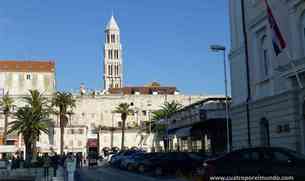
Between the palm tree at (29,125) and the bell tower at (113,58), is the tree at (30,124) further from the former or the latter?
the bell tower at (113,58)

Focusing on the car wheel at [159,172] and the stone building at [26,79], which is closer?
the car wheel at [159,172]

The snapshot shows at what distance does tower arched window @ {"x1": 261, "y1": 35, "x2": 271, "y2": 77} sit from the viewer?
32750 millimetres

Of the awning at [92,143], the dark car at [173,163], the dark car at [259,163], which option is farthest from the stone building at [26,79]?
the dark car at [259,163]

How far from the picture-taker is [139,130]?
11269cm

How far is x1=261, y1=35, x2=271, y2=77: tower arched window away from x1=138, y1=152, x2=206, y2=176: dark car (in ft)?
22.1

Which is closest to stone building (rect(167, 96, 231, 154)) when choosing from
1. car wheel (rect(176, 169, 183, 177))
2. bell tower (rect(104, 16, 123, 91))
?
Answer: car wheel (rect(176, 169, 183, 177))

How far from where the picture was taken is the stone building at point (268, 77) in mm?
28062

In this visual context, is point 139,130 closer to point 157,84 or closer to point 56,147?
point 56,147

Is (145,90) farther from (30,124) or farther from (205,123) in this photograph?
(205,123)

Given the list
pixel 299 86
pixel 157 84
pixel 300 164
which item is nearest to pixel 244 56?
pixel 299 86

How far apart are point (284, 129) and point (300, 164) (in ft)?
38.7

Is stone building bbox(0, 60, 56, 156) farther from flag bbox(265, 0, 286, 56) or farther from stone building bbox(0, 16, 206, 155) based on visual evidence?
flag bbox(265, 0, 286, 56)

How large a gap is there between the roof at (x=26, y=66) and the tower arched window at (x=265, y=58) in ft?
332

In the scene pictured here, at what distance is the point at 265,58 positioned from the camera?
33406mm
